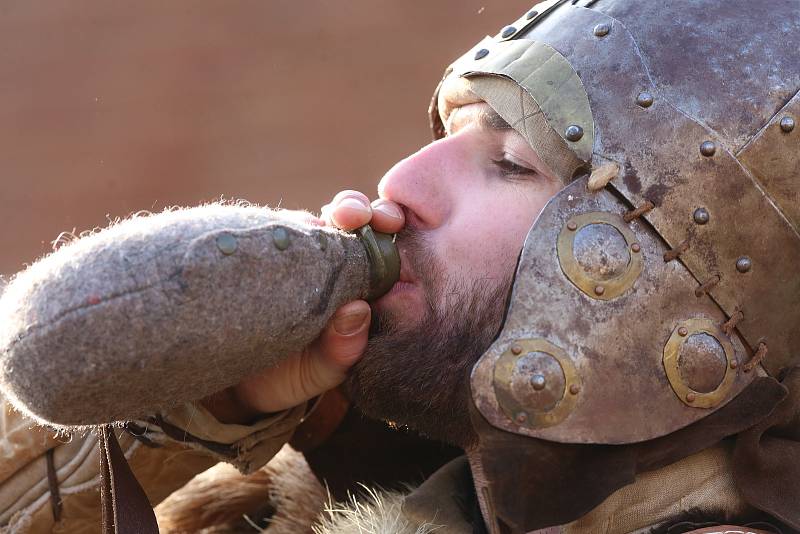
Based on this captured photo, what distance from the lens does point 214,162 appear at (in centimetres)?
390

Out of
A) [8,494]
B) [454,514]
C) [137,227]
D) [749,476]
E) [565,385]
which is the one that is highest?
[137,227]

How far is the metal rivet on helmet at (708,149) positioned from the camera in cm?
145

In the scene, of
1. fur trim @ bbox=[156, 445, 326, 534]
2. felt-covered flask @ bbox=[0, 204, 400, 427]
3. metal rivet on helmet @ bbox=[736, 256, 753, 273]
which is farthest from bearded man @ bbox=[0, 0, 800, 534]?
fur trim @ bbox=[156, 445, 326, 534]

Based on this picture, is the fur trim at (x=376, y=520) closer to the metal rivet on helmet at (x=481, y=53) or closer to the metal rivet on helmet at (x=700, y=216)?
the metal rivet on helmet at (x=700, y=216)

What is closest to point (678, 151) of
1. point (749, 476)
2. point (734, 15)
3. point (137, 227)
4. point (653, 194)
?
point (653, 194)

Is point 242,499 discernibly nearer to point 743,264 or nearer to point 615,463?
point 615,463

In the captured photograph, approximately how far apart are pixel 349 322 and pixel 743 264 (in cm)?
60

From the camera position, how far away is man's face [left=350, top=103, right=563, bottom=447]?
1.52m

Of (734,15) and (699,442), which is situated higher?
(734,15)

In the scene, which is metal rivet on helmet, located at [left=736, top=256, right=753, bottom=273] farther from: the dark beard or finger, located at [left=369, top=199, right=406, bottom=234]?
finger, located at [left=369, top=199, right=406, bottom=234]

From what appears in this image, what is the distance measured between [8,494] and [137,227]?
0.74 metres

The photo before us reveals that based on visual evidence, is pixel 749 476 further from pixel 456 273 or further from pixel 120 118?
pixel 120 118

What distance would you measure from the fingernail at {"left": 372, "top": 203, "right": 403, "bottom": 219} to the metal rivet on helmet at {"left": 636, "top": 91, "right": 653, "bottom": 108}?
1.36 ft

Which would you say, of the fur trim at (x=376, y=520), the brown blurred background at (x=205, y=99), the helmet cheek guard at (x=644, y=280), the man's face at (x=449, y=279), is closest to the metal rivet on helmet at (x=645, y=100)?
the helmet cheek guard at (x=644, y=280)
